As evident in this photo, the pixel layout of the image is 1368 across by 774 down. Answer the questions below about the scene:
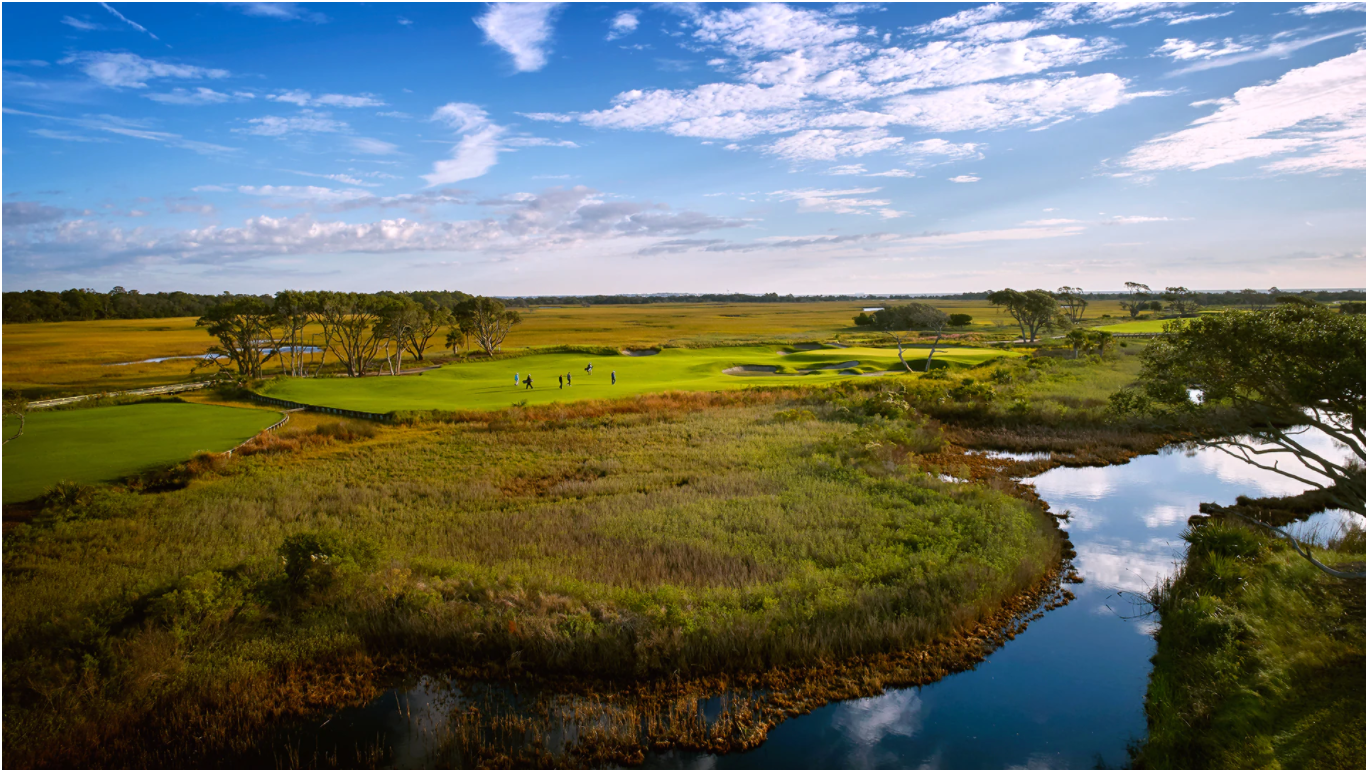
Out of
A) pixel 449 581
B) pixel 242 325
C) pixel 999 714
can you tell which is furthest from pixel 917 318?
pixel 242 325

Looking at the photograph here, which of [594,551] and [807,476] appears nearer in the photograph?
[594,551]

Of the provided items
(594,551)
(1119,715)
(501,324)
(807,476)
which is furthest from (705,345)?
(1119,715)

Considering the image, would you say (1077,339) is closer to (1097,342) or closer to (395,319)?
(1097,342)

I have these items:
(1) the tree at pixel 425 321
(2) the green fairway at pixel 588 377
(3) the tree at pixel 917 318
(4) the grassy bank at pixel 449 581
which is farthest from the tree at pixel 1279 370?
(1) the tree at pixel 425 321

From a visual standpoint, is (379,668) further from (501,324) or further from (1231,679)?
(501,324)

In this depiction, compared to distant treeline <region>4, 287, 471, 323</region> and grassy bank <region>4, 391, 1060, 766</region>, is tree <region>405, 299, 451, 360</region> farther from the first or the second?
grassy bank <region>4, 391, 1060, 766</region>
